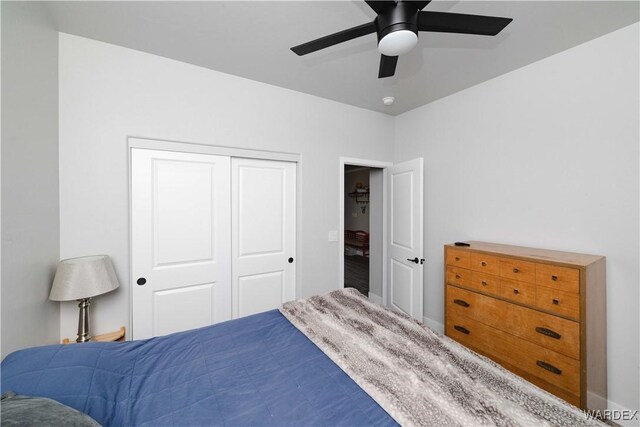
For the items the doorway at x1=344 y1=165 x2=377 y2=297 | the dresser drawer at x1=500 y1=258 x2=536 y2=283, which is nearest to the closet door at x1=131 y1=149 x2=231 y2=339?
the dresser drawer at x1=500 y1=258 x2=536 y2=283

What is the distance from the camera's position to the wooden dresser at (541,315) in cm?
158

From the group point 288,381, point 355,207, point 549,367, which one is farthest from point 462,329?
point 355,207

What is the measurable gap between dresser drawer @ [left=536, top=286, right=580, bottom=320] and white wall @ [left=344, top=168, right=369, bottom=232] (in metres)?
5.50

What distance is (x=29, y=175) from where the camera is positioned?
142cm

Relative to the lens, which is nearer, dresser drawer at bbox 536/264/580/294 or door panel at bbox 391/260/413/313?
dresser drawer at bbox 536/264/580/294

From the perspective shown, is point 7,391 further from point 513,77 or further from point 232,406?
point 513,77

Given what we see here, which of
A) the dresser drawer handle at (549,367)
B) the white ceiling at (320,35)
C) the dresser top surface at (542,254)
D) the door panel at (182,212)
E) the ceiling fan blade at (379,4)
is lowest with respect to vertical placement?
the dresser drawer handle at (549,367)

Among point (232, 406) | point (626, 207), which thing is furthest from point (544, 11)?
point (232, 406)

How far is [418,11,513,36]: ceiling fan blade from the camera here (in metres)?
1.16

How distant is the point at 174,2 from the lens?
155 cm

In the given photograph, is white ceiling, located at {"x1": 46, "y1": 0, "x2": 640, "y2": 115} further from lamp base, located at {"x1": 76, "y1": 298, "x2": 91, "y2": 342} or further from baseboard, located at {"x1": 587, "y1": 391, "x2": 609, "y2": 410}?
baseboard, located at {"x1": 587, "y1": 391, "x2": 609, "y2": 410}

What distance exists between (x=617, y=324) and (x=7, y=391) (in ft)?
10.8

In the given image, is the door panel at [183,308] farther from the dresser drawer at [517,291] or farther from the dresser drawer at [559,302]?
the dresser drawer at [559,302]

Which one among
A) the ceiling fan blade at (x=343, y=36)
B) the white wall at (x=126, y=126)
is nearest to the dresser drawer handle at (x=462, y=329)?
the white wall at (x=126, y=126)
